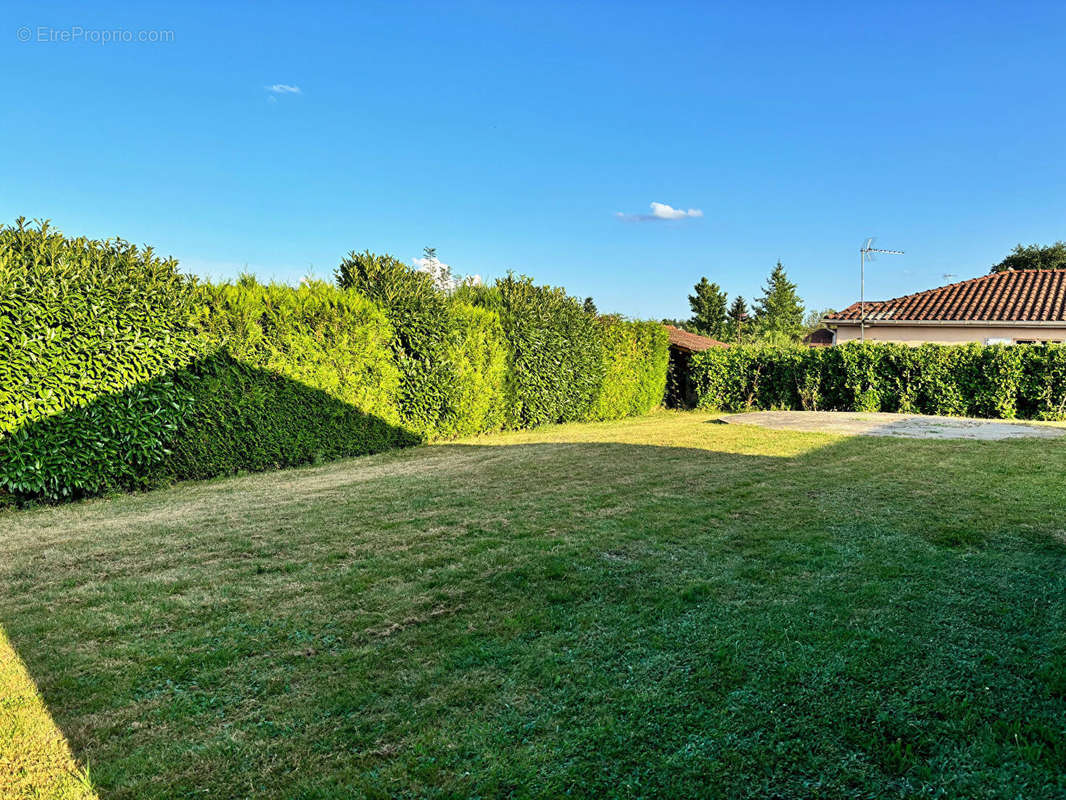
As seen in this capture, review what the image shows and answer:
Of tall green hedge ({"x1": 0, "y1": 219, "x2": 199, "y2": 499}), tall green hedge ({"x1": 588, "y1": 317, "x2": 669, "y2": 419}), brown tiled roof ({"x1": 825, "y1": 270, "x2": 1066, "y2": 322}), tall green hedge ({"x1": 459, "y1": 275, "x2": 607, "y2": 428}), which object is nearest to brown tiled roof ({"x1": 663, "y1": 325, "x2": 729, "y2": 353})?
tall green hedge ({"x1": 588, "y1": 317, "x2": 669, "y2": 419})

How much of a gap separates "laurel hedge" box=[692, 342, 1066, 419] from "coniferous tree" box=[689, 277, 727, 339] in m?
26.3

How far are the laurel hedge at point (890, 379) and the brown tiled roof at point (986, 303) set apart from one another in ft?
19.2

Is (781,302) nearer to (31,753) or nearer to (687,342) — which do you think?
(687,342)

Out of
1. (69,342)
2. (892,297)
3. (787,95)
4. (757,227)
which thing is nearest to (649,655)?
(69,342)

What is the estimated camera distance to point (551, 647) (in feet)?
9.25

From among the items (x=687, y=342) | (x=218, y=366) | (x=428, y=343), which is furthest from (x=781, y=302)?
(x=218, y=366)

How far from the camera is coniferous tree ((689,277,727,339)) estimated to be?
141 feet

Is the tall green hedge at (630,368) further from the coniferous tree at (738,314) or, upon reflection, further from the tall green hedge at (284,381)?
the coniferous tree at (738,314)

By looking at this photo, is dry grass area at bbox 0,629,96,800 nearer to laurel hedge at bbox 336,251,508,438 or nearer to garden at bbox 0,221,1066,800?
garden at bbox 0,221,1066,800

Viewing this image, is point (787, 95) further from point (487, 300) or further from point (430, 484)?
point (430, 484)

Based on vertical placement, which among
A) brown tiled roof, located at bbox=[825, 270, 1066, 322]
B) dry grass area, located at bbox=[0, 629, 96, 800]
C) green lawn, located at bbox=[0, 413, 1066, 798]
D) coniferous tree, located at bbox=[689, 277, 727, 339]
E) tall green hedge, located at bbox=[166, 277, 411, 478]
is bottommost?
dry grass area, located at bbox=[0, 629, 96, 800]

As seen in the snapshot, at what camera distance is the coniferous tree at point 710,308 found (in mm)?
43125

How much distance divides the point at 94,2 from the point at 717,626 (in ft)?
33.7

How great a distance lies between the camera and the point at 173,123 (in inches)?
391
